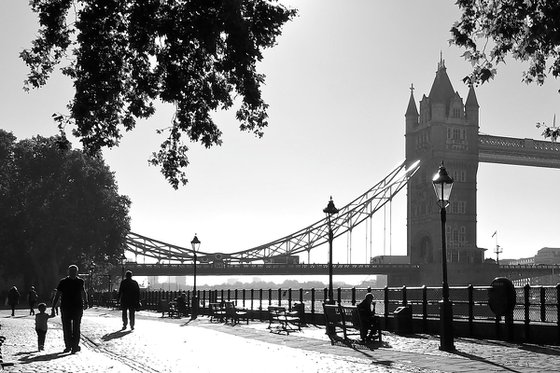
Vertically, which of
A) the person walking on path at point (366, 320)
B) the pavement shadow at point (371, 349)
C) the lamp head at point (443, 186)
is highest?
the lamp head at point (443, 186)

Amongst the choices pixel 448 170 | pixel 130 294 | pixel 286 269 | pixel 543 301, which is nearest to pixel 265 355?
pixel 543 301

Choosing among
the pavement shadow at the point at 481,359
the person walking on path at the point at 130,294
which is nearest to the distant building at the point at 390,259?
the person walking on path at the point at 130,294

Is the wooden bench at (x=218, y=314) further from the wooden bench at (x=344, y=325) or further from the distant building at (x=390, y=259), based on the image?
the distant building at (x=390, y=259)

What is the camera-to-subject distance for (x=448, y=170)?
112188mm

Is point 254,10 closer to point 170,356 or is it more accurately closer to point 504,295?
point 170,356

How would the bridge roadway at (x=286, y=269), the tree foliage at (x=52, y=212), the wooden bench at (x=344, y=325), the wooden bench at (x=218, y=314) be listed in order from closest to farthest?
1. the wooden bench at (x=344, y=325)
2. the wooden bench at (x=218, y=314)
3. the tree foliage at (x=52, y=212)
4. the bridge roadway at (x=286, y=269)

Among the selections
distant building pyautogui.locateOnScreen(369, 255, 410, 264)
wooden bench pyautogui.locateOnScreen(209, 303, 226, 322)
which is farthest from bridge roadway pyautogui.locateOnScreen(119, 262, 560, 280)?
wooden bench pyautogui.locateOnScreen(209, 303, 226, 322)

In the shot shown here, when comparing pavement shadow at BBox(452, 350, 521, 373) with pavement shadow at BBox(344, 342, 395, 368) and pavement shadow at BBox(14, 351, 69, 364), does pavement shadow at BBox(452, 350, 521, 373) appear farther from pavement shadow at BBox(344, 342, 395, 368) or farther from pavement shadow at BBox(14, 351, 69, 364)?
pavement shadow at BBox(14, 351, 69, 364)

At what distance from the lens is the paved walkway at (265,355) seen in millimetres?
12352

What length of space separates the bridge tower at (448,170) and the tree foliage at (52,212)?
54222 mm

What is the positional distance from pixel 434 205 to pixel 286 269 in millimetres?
24070

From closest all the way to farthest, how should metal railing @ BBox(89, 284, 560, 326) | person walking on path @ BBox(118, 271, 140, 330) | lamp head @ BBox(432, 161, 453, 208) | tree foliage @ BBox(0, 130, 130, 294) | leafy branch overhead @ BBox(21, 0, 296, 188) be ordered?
leafy branch overhead @ BBox(21, 0, 296, 188)
lamp head @ BBox(432, 161, 453, 208)
metal railing @ BBox(89, 284, 560, 326)
person walking on path @ BBox(118, 271, 140, 330)
tree foliage @ BBox(0, 130, 130, 294)

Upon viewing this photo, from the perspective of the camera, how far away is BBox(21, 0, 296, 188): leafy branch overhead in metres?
11.6

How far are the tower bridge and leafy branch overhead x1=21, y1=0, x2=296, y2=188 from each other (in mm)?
85394
